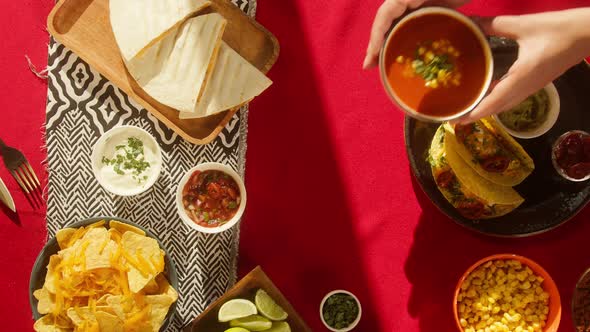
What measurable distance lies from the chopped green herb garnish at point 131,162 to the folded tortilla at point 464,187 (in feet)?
3.45

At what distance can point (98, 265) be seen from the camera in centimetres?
210

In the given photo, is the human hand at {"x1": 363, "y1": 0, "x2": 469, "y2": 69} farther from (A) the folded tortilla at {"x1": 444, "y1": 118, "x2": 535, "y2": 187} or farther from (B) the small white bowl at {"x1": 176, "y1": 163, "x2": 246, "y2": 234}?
(B) the small white bowl at {"x1": 176, "y1": 163, "x2": 246, "y2": 234}

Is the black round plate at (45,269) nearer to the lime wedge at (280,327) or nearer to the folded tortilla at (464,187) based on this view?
the lime wedge at (280,327)

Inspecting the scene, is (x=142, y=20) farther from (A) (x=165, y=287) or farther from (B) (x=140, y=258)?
(A) (x=165, y=287)

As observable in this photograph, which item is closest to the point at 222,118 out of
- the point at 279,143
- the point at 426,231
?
the point at 279,143

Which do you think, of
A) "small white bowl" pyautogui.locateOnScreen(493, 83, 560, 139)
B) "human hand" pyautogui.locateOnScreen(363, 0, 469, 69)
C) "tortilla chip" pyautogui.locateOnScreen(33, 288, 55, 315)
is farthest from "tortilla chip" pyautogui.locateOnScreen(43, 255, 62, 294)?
"small white bowl" pyautogui.locateOnScreen(493, 83, 560, 139)

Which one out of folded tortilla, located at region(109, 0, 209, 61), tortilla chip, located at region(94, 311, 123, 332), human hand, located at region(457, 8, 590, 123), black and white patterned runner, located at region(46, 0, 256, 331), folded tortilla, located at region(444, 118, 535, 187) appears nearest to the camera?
human hand, located at region(457, 8, 590, 123)

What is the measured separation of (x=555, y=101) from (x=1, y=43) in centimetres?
204

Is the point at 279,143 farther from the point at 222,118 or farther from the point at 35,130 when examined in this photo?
the point at 35,130

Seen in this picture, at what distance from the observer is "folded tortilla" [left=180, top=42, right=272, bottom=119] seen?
Answer: 7.51 ft

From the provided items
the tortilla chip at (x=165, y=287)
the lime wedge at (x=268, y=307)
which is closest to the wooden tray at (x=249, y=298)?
the lime wedge at (x=268, y=307)

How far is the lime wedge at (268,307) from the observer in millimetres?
2194

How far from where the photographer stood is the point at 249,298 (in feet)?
7.41

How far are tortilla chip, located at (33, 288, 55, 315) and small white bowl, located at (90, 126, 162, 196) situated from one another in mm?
417
